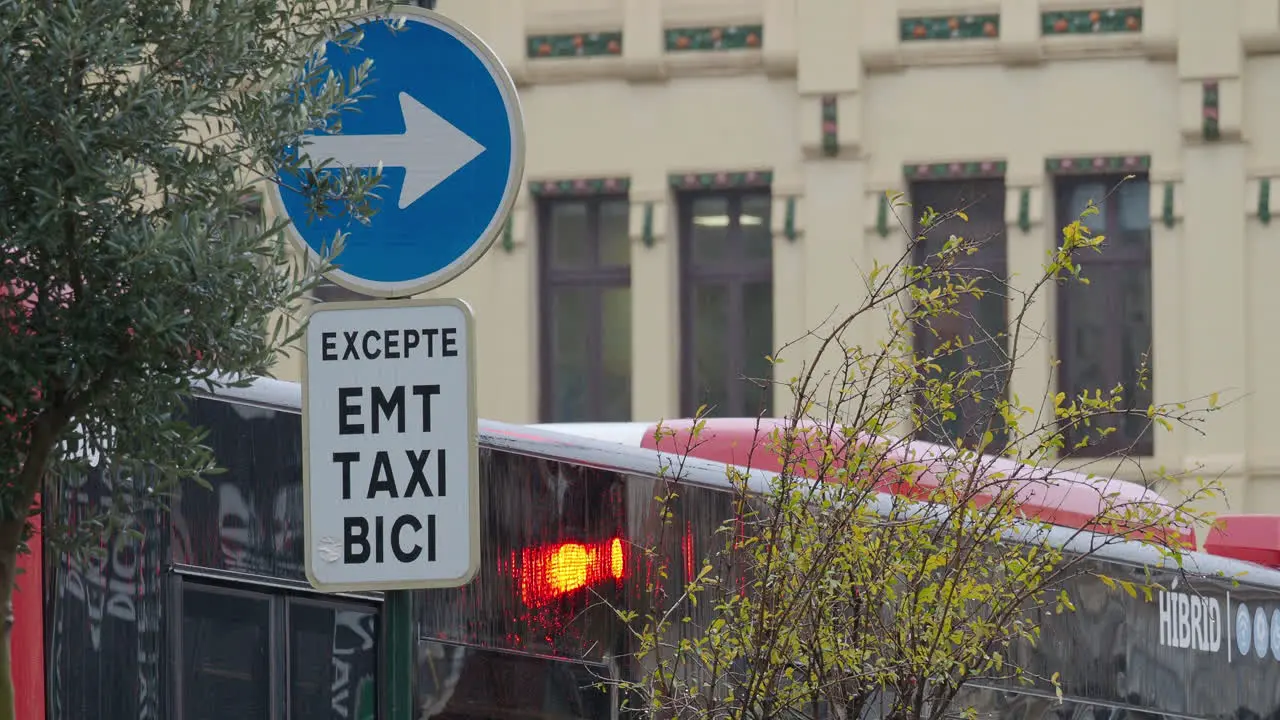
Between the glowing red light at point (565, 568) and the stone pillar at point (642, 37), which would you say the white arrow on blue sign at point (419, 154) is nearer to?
the glowing red light at point (565, 568)

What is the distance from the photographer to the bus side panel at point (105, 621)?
631 centimetres

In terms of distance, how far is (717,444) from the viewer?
36.4 feet

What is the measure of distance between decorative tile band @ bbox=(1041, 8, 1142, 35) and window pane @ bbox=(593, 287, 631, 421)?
5.75 metres

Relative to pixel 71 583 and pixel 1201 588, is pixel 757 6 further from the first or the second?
pixel 71 583

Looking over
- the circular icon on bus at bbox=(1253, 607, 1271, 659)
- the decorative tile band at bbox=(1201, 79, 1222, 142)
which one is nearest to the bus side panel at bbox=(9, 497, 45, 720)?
the circular icon on bus at bbox=(1253, 607, 1271, 659)

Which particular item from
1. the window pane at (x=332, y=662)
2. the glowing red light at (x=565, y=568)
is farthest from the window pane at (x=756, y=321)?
the window pane at (x=332, y=662)

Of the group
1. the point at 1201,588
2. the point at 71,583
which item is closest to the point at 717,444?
the point at 1201,588

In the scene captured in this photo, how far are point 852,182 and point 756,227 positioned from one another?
1345mm

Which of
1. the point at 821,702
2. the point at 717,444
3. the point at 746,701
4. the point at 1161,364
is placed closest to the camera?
the point at 746,701

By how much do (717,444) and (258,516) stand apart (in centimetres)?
437

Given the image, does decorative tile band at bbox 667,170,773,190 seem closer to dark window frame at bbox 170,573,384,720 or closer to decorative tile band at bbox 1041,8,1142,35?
decorative tile band at bbox 1041,8,1142,35

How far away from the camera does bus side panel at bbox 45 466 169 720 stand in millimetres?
6309

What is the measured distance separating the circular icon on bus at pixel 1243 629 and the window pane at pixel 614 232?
17014 mm

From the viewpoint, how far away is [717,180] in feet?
93.5
